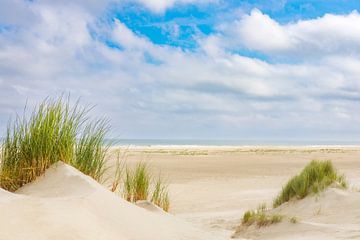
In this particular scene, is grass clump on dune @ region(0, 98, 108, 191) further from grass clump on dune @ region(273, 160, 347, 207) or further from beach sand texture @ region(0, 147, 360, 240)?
grass clump on dune @ region(273, 160, 347, 207)

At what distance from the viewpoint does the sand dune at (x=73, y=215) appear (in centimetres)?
448

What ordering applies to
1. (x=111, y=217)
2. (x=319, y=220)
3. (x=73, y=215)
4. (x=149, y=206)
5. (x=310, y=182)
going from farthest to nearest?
(x=310, y=182)
(x=319, y=220)
(x=149, y=206)
(x=111, y=217)
(x=73, y=215)

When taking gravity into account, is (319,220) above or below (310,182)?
below

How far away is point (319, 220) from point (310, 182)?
1.77 m

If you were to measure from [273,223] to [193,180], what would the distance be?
12904 mm

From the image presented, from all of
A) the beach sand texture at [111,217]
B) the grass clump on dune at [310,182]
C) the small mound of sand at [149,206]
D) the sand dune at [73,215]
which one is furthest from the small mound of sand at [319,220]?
the sand dune at [73,215]

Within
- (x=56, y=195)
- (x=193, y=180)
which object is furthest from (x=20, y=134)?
(x=193, y=180)

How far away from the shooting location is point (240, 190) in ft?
52.5

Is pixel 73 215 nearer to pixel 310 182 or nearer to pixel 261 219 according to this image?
pixel 261 219

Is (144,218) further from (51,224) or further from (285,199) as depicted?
(285,199)

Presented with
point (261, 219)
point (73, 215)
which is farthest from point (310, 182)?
point (73, 215)

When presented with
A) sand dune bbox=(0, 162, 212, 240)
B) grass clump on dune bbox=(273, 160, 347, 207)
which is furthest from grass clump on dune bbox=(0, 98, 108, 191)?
grass clump on dune bbox=(273, 160, 347, 207)

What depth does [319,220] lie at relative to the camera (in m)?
8.20

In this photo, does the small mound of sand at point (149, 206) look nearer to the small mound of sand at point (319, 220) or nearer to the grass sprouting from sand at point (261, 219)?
the small mound of sand at point (319, 220)
